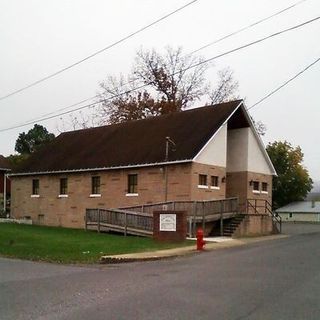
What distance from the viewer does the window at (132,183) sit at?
3394 centimetres

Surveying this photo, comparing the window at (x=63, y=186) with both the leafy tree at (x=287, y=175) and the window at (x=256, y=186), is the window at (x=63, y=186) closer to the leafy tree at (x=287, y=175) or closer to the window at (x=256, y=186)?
the window at (x=256, y=186)

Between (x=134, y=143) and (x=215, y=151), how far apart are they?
20.7 feet

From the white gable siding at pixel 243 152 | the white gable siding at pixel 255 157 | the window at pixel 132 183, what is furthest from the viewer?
the white gable siding at pixel 255 157

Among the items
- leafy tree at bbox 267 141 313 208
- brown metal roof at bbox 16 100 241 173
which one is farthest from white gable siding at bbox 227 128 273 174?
leafy tree at bbox 267 141 313 208

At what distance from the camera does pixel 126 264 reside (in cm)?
1700

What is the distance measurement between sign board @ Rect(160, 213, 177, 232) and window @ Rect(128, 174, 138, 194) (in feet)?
31.5

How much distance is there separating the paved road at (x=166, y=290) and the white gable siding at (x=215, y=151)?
15.3 m

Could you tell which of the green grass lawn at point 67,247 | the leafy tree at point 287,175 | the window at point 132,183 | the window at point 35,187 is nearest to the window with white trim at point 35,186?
the window at point 35,187

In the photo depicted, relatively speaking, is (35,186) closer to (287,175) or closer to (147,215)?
(147,215)

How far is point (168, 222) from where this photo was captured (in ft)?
79.9

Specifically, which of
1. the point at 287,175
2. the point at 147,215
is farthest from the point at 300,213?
the point at 147,215

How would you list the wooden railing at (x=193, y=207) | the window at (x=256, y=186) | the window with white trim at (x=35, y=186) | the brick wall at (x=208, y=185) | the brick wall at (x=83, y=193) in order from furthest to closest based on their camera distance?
the window with white trim at (x=35, y=186) → the window at (x=256, y=186) → the brick wall at (x=83, y=193) → the brick wall at (x=208, y=185) → the wooden railing at (x=193, y=207)

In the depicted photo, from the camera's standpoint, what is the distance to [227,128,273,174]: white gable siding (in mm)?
37344

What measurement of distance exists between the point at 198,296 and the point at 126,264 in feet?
23.4
